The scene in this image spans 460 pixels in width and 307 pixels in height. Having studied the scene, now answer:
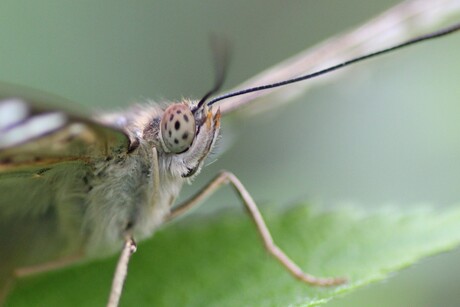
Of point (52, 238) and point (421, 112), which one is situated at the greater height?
point (52, 238)

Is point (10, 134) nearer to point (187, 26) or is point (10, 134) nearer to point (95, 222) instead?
point (95, 222)

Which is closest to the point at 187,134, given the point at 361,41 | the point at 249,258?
the point at 249,258

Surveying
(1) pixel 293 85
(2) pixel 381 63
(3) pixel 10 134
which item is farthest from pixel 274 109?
(3) pixel 10 134

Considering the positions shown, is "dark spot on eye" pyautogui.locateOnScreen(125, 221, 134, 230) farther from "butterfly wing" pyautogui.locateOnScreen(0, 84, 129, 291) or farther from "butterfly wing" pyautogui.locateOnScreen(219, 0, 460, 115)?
"butterfly wing" pyautogui.locateOnScreen(219, 0, 460, 115)

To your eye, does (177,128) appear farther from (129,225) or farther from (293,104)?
(293,104)

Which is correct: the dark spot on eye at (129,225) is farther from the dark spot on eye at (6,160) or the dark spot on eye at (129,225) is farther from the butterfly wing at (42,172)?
the dark spot on eye at (6,160)

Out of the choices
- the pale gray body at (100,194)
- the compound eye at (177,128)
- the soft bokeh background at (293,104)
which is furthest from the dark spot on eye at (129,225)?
the soft bokeh background at (293,104)
